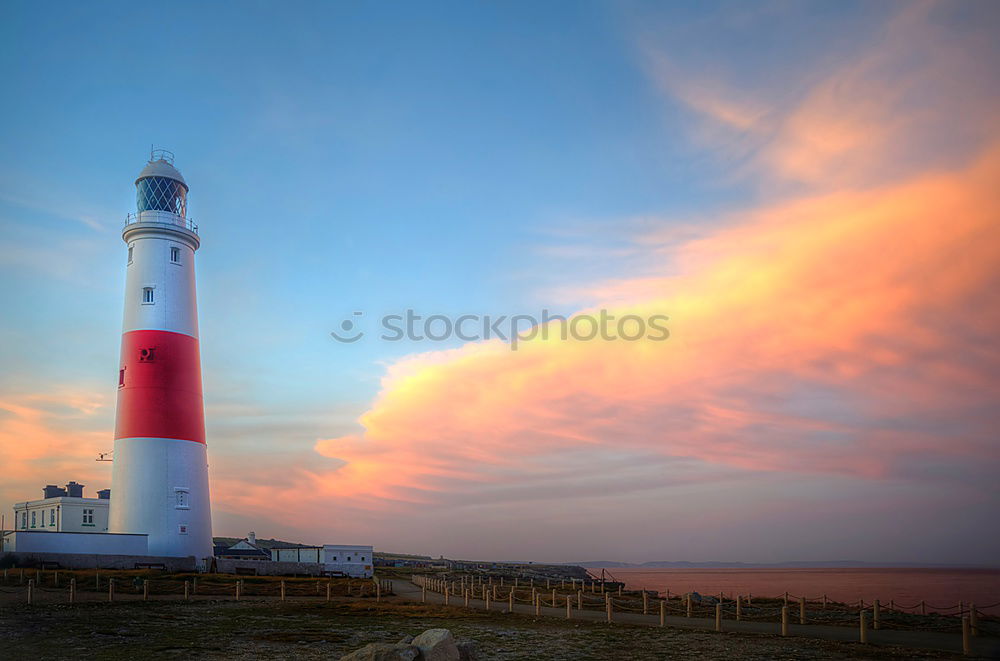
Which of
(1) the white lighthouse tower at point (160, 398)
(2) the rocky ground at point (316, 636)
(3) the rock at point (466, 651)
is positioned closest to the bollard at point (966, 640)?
(2) the rocky ground at point (316, 636)

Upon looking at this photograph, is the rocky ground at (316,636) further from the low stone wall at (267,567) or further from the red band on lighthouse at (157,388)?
the low stone wall at (267,567)

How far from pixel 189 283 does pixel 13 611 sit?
1981 cm

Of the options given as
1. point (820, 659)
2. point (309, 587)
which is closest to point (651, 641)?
point (820, 659)

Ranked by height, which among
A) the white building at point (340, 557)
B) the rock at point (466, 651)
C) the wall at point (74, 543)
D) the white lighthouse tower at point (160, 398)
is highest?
the white lighthouse tower at point (160, 398)

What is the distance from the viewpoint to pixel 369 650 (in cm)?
1255

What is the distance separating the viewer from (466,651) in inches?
539

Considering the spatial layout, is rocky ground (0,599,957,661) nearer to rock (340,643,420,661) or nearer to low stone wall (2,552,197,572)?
rock (340,643,420,661)

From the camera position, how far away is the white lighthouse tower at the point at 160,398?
36438mm

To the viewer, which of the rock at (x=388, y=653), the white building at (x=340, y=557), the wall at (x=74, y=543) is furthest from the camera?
the white building at (x=340, y=557)

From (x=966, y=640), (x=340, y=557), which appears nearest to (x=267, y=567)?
(x=340, y=557)

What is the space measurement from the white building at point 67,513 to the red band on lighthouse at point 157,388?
14564 millimetres

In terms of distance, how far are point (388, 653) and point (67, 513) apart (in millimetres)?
44993

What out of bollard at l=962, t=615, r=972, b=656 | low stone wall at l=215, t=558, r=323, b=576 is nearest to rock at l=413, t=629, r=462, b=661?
bollard at l=962, t=615, r=972, b=656

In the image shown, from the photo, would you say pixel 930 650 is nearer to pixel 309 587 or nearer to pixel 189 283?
pixel 309 587
